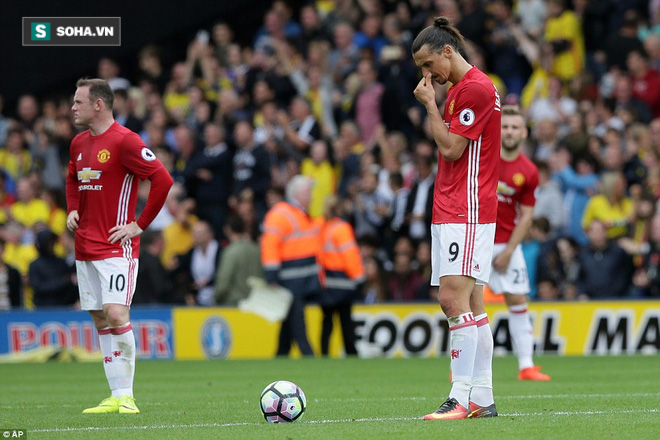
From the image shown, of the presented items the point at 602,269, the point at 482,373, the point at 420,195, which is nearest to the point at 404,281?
the point at 420,195

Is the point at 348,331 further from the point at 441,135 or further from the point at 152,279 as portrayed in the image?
the point at 441,135

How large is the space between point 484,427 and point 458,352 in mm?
654

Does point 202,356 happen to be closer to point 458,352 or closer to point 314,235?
point 314,235

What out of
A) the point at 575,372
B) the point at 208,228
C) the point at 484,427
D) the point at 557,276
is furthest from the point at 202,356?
the point at 484,427

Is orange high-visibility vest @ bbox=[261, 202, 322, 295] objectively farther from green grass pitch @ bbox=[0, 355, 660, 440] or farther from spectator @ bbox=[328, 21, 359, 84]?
spectator @ bbox=[328, 21, 359, 84]

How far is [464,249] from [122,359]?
118 inches

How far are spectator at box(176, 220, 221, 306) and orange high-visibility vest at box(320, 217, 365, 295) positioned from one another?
109 inches

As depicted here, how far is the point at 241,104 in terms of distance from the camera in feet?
73.6

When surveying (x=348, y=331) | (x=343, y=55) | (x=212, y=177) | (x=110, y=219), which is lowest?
(x=348, y=331)

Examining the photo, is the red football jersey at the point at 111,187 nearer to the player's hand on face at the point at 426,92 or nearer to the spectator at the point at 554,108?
the player's hand on face at the point at 426,92

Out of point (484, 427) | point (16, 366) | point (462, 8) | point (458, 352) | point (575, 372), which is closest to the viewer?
point (484, 427)

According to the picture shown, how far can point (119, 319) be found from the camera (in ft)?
30.3

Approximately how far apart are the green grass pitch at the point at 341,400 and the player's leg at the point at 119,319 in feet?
0.97

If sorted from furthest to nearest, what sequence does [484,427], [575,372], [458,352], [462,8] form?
[462,8]
[575,372]
[458,352]
[484,427]
